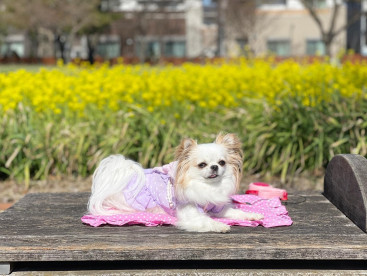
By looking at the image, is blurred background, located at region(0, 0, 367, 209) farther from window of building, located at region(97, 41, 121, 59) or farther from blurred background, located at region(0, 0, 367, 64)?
window of building, located at region(97, 41, 121, 59)

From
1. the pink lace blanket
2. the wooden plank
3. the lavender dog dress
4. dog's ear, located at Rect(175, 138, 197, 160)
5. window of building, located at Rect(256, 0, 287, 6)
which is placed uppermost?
window of building, located at Rect(256, 0, 287, 6)

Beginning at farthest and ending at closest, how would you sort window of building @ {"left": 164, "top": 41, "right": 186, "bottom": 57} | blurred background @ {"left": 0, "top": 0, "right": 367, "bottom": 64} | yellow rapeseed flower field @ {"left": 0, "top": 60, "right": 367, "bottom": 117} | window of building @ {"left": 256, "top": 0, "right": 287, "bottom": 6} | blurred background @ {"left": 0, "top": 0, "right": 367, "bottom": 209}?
window of building @ {"left": 164, "top": 41, "right": 186, "bottom": 57}
window of building @ {"left": 256, "top": 0, "right": 287, "bottom": 6}
blurred background @ {"left": 0, "top": 0, "right": 367, "bottom": 64}
yellow rapeseed flower field @ {"left": 0, "top": 60, "right": 367, "bottom": 117}
blurred background @ {"left": 0, "top": 0, "right": 367, "bottom": 209}

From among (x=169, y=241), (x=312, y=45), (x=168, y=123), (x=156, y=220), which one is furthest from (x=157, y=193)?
(x=312, y=45)

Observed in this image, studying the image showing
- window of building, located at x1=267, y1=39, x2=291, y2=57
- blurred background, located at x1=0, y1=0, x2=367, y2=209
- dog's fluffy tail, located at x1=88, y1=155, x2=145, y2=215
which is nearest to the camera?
dog's fluffy tail, located at x1=88, y1=155, x2=145, y2=215

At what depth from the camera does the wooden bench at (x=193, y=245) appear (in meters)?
2.55

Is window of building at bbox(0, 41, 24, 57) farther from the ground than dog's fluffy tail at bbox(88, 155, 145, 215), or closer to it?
farther from the ground

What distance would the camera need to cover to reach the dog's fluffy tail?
10.3 ft

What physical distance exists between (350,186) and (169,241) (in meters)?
1.06

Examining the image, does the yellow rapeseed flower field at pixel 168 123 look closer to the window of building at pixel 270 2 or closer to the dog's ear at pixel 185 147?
the dog's ear at pixel 185 147

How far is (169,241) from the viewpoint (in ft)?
8.78

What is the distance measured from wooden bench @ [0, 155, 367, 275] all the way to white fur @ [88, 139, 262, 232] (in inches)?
3.8

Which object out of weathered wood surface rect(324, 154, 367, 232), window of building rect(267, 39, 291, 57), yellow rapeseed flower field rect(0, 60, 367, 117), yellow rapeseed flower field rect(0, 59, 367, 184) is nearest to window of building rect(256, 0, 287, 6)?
window of building rect(267, 39, 291, 57)

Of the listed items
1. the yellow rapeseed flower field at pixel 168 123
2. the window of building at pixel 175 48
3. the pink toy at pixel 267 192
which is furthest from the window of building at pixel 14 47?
the pink toy at pixel 267 192

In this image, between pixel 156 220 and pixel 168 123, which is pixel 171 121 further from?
pixel 156 220
